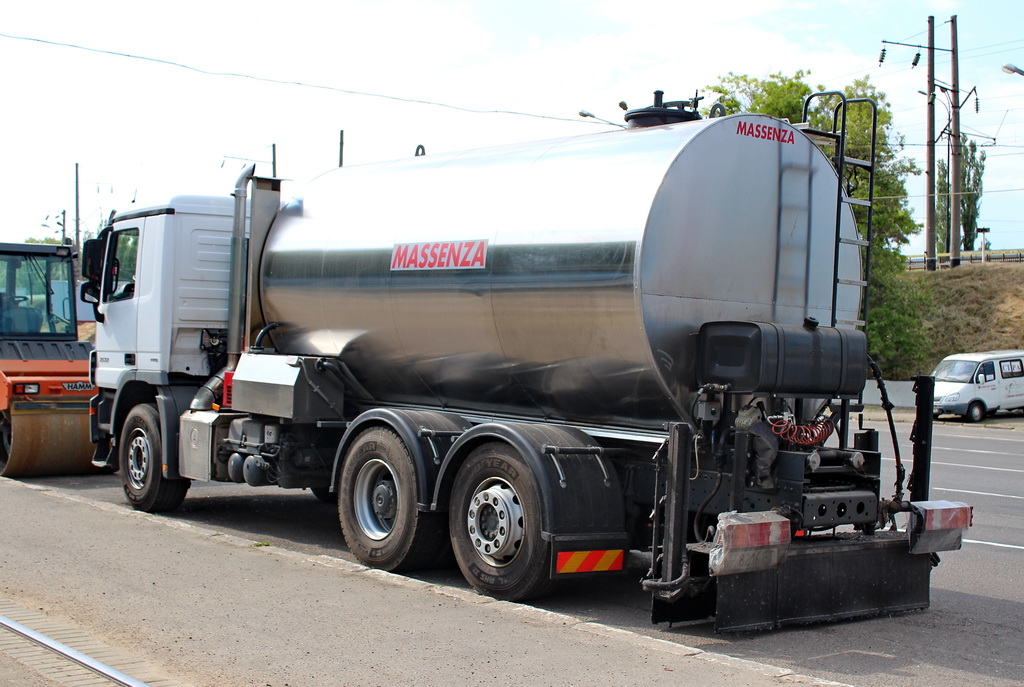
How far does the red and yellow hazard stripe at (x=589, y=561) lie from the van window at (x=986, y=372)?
26569 mm

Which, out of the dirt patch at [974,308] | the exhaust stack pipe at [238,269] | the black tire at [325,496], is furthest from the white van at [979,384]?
the exhaust stack pipe at [238,269]

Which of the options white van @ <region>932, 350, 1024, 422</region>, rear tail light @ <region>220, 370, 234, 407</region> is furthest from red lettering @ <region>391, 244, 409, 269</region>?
white van @ <region>932, 350, 1024, 422</region>

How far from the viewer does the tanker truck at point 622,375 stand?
6855mm

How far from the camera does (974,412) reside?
101ft

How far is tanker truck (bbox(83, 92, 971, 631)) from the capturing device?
22.5 ft

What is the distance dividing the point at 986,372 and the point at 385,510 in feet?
87.6

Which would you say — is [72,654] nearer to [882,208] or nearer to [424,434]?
[424,434]

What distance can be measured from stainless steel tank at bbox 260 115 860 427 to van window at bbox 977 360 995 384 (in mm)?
24864

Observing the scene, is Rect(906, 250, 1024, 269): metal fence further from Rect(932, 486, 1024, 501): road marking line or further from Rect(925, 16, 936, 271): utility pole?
Rect(932, 486, 1024, 501): road marking line

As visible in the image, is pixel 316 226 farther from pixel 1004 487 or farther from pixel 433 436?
pixel 1004 487

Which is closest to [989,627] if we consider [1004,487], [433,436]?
[433,436]

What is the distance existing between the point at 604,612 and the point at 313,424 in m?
3.76

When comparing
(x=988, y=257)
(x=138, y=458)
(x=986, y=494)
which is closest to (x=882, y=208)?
(x=988, y=257)

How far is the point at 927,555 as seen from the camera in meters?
7.48
